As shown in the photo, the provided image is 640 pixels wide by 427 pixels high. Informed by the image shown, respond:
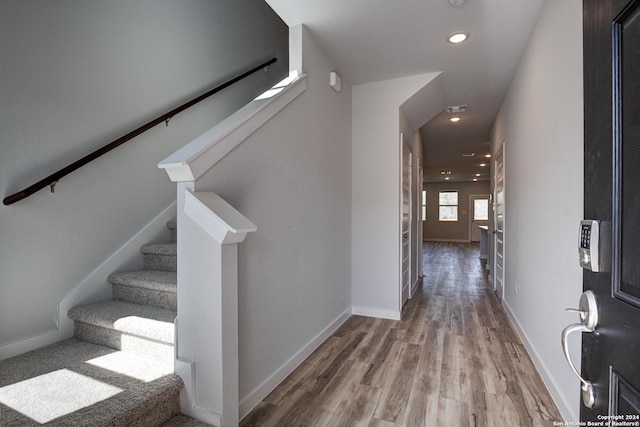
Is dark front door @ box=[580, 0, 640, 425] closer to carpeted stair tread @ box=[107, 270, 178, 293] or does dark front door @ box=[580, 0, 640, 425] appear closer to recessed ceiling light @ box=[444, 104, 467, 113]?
carpeted stair tread @ box=[107, 270, 178, 293]

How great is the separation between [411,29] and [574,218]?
1753 millimetres

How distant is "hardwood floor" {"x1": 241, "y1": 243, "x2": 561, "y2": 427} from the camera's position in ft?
5.77

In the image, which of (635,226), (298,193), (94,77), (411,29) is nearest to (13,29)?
(94,77)

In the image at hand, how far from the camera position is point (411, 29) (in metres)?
2.41

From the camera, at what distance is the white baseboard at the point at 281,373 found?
5.87ft

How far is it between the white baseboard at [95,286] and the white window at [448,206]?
524 inches

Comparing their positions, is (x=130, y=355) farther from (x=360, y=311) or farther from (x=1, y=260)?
(x=360, y=311)

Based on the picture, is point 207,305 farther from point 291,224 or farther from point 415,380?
point 415,380

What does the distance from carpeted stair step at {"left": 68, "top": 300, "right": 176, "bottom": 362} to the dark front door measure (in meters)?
1.70

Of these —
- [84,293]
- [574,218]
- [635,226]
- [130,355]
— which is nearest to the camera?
[635,226]

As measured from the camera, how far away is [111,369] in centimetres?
158

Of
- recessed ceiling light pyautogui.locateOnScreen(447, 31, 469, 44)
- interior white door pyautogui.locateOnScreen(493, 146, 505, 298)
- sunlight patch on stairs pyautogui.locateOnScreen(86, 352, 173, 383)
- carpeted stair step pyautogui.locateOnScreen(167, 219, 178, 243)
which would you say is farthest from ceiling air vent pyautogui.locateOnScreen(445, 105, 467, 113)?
sunlight patch on stairs pyautogui.locateOnScreen(86, 352, 173, 383)

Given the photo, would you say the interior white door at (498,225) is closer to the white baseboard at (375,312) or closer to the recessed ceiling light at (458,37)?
the white baseboard at (375,312)

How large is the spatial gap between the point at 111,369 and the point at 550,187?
8.89 ft
